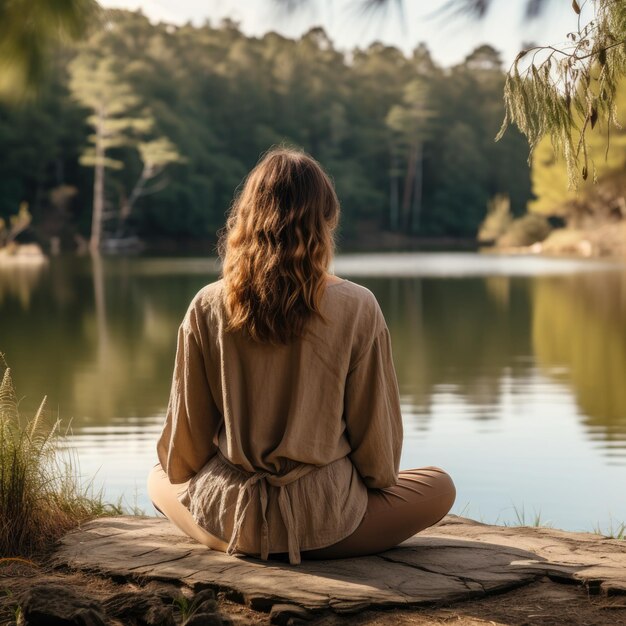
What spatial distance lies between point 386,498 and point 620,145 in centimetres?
2586

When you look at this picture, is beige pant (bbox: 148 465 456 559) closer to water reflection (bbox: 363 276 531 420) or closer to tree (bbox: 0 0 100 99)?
tree (bbox: 0 0 100 99)

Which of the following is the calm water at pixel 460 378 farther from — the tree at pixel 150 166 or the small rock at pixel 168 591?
the tree at pixel 150 166

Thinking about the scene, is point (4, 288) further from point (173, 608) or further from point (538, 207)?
point (538, 207)

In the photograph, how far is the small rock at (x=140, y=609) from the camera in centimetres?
166

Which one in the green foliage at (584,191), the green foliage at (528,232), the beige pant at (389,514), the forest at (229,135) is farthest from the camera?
the green foliage at (528,232)

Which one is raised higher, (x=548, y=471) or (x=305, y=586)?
(x=305, y=586)

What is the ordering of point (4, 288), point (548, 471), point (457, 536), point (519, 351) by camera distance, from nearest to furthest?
1. point (457, 536)
2. point (548, 471)
3. point (519, 351)
4. point (4, 288)

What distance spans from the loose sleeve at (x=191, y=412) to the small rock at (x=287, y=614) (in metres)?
0.42

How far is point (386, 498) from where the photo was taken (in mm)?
2047

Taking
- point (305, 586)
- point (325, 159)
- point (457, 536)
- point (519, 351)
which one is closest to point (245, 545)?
point (305, 586)

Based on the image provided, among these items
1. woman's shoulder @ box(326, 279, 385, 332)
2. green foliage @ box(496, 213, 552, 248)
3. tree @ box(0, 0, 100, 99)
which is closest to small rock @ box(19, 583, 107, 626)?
woman's shoulder @ box(326, 279, 385, 332)

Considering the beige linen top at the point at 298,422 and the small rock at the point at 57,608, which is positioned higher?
the beige linen top at the point at 298,422

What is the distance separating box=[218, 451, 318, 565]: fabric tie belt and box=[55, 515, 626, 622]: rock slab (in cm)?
4

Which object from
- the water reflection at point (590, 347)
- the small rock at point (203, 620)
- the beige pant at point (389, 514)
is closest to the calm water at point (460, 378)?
the water reflection at point (590, 347)
